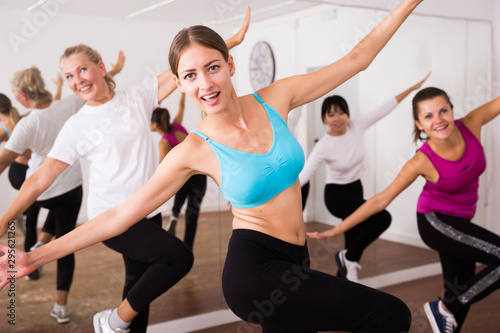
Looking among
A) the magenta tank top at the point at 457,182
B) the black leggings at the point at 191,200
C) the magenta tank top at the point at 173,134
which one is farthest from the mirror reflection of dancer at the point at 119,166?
the magenta tank top at the point at 457,182

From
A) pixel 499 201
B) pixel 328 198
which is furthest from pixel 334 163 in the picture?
pixel 499 201

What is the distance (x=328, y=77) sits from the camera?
172 centimetres

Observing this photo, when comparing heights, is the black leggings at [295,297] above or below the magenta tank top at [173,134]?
below

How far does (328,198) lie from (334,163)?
0.81 feet

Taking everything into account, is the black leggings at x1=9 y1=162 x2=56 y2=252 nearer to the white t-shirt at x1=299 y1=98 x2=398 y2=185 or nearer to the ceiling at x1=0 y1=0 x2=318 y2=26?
the ceiling at x1=0 y1=0 x2=318 y2=26

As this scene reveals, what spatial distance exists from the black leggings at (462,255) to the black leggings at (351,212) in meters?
0.75

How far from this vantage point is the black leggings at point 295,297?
1.32 metres

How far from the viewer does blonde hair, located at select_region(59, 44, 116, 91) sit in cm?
244

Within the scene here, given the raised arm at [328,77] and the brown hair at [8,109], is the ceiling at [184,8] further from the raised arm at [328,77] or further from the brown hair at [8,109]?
the raised arm at [328,77]

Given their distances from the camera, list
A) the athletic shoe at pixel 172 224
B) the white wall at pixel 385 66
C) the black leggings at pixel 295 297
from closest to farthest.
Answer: the black leggings at pixel 295 297 → the athletic shoe at pixel 172 224 → the white wall at pixel 385 66

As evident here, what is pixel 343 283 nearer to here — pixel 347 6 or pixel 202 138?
pixel 202 138

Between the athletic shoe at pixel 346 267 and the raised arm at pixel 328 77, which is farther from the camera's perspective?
the athletic shoe at pixel 346 267

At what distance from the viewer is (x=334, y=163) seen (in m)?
3.51

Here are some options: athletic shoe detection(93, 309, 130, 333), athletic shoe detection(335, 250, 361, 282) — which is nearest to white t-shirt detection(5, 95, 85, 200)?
athletic shoe detection(93, 309, 130, 333)
